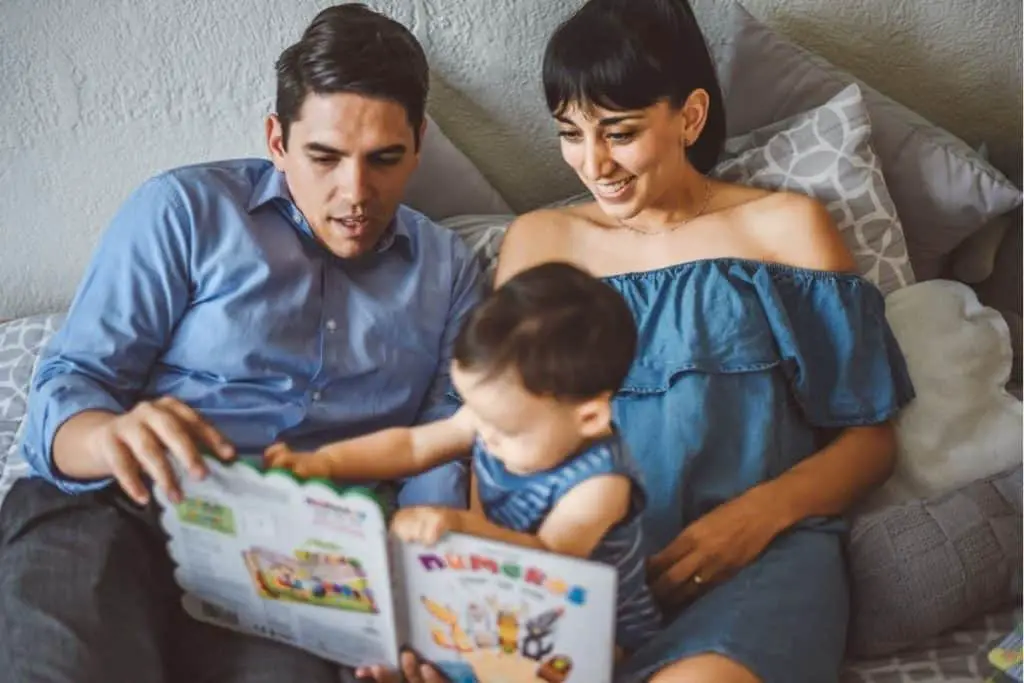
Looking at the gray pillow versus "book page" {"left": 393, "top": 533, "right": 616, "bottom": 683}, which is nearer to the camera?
"book page" {"left": 393, "top": 533, "right": 616, "bottom": 683}

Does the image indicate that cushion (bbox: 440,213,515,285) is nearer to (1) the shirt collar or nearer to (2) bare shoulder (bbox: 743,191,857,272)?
(1) the shirt collar

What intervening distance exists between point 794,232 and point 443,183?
52 centimetres

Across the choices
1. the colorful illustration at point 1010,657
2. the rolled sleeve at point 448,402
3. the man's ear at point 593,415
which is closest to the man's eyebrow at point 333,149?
the rolled sleeve at point 448,402

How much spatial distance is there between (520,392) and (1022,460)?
718 millimetres

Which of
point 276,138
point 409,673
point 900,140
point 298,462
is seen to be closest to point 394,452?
point 298,462

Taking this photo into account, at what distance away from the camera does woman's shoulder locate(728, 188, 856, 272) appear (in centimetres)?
134

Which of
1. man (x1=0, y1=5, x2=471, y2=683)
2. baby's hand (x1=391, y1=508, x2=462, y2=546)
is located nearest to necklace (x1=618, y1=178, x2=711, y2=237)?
man (x1=0, y1=5, x2=471, y2=683)

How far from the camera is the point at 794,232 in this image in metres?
1.35

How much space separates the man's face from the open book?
0.37 m

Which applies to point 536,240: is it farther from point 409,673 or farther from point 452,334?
point 409,673

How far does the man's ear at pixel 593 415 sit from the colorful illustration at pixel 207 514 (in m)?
0.32

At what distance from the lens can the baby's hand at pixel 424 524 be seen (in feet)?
2.93

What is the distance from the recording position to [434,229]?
139 cm

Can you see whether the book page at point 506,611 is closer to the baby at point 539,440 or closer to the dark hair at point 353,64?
the baby at point 539,440
